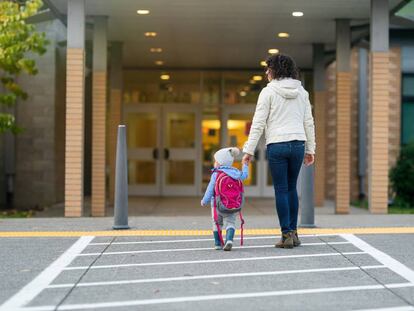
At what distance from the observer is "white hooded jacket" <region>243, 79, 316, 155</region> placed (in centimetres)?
643

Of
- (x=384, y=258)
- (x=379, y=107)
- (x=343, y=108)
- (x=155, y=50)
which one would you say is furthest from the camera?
(x=155, y=50)

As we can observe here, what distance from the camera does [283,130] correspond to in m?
6.44

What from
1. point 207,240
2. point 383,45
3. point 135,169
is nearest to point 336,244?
point 207,240

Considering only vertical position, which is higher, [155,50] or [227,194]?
[155,50]

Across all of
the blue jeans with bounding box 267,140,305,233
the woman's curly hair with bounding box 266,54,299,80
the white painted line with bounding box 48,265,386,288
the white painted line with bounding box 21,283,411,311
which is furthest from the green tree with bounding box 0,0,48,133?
the white painted line with bounding box 21,283,411,311

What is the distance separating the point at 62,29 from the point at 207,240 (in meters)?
10.9

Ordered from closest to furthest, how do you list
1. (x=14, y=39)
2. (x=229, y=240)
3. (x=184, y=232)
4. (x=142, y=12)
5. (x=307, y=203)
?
(x=229, y=240) < (x=184, y=232) < (x=307, y=203) < (x=142, y=12) < (x=14, y=39)

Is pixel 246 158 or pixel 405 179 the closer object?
pixel 246 158

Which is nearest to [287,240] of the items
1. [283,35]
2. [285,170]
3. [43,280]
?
[285,170]

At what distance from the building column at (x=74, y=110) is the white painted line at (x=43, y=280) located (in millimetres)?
3987

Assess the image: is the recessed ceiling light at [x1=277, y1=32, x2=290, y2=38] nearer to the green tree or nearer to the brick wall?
the green tree

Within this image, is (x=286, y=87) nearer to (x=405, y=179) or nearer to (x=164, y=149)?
(x=405, y=179)

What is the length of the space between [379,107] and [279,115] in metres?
5.48

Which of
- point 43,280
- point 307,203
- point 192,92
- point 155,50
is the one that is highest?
point 155,50
